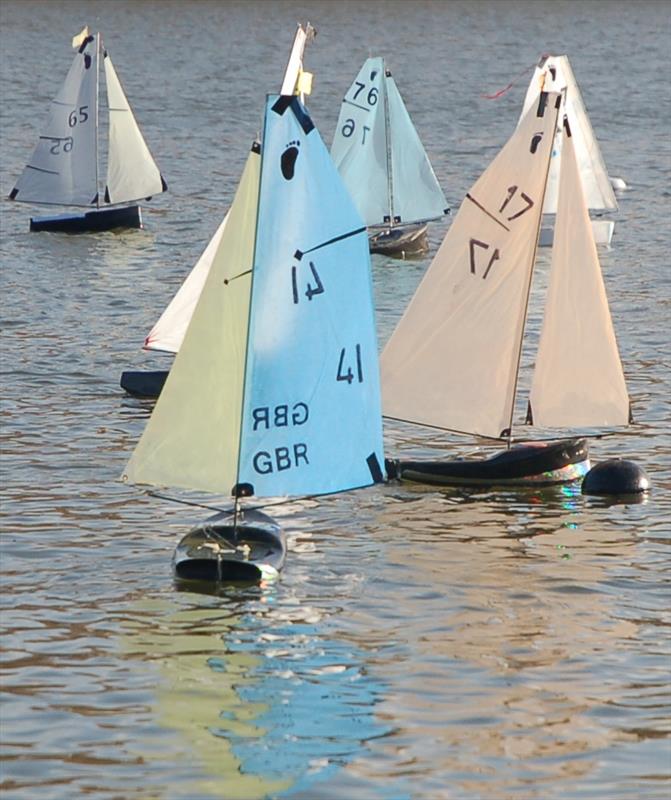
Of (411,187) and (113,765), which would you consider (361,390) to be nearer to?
(113,765)

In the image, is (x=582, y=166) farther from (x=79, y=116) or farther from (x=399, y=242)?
(x=79, y=116)

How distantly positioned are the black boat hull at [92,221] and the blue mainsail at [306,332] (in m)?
28.1

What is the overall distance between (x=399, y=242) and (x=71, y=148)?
31.6 ft

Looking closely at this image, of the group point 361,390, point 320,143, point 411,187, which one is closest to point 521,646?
point 361,390

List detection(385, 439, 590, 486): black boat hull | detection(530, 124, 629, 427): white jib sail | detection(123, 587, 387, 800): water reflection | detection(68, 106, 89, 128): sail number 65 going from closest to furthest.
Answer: detection(123, 587, 387, 800): water reflection, detection(530, 124, 629, 427): white jib sail, detection(385, 439, 590, 486): black boat hull, detection(68, 106, 89, 128): sail number 65

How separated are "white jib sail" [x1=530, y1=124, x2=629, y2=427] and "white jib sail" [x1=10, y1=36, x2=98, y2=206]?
25601mm

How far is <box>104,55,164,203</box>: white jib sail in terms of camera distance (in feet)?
173

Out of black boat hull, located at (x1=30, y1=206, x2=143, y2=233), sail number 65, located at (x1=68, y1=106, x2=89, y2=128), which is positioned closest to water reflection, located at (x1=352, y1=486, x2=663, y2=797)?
black boat hull, located at (x1=30, y1=206, x2=143, y2=233)

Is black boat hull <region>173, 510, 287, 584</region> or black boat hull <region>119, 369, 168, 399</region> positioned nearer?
black boat hull <region>173, 510, 287, 584</region>

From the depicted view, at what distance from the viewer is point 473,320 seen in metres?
29.1

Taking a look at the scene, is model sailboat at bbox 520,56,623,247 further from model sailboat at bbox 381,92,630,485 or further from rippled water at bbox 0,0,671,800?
model sailboat at bbox 381,92,630,485

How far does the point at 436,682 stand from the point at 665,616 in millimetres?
3644

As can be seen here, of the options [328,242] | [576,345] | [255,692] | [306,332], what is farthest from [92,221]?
[255,692]

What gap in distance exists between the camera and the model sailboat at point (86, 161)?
5228cm
